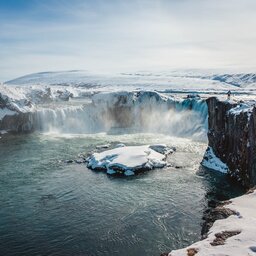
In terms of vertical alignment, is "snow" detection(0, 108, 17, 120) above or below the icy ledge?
above

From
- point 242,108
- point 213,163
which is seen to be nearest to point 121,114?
point 213,163

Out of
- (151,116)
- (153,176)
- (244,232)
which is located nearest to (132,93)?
(151,116)

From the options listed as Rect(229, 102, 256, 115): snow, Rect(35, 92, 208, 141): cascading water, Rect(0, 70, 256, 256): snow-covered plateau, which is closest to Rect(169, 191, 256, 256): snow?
Rect(229, 102, 256, 115): snow

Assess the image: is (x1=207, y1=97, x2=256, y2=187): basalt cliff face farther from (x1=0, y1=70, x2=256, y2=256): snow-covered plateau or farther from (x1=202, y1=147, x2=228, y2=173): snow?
(x1=202, y1=147, x2=228, y2=173): snow

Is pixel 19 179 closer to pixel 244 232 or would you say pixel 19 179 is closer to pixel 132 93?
pixel 244 232

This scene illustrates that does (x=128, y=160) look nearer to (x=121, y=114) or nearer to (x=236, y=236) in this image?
(x=236, y=236)

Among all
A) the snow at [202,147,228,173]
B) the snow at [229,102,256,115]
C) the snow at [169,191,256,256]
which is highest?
the snow at [229,102,256,115]

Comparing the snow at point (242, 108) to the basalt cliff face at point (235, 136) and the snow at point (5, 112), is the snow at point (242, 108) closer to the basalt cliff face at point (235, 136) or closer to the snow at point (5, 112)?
the basalt cliff face at point (235, 136)
